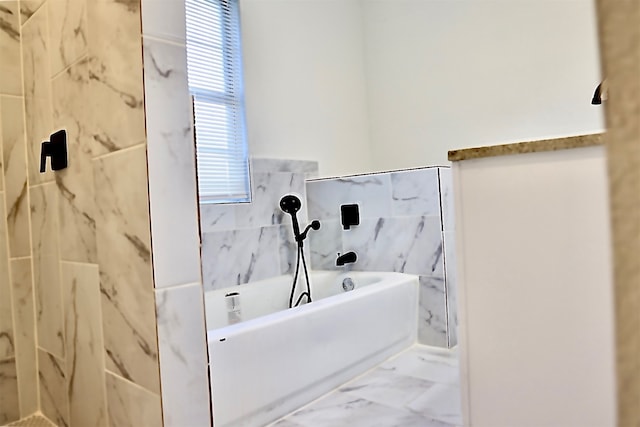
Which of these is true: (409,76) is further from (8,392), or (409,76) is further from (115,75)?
(8,392)

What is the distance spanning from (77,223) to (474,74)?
296 centimetres

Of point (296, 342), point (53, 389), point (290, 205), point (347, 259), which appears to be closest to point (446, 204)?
point (347, 259)

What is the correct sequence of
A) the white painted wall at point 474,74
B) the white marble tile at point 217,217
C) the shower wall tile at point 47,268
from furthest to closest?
the white painted wall at point 474,74 < the white marble tile at point 217,217 < the shower wall tile at point 47,268

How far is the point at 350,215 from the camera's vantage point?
10.1 ft

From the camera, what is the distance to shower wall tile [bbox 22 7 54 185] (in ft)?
4.61

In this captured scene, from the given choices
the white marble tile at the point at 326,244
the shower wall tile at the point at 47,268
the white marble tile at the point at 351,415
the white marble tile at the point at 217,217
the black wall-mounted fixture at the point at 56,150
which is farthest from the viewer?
the white marble tile at the point at 326,244

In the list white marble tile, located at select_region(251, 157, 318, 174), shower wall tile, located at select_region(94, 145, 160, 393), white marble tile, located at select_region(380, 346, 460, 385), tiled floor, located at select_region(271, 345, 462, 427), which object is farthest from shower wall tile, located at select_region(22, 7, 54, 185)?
white marble tile, located at select_region(380, 346, 460, 385)

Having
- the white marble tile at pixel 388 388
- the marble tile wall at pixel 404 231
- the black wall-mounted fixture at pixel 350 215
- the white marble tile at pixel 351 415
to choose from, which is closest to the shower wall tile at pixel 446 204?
the marble tile wall at pixel 404 231

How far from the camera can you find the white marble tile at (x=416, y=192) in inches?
108

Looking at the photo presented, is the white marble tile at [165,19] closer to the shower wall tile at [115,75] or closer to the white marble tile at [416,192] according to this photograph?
the shower wall tile at [115,75]

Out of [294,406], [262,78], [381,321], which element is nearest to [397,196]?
[381,321]

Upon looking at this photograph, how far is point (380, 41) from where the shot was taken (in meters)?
3.81

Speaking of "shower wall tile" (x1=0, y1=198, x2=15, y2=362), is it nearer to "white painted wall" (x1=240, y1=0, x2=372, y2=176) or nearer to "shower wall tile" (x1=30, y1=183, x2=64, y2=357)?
"shower wall tile" (x1=30, y1=183, x2=64, y2=357)

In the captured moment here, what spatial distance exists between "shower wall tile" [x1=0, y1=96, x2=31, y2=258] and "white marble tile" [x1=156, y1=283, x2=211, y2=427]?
0.92 meters
